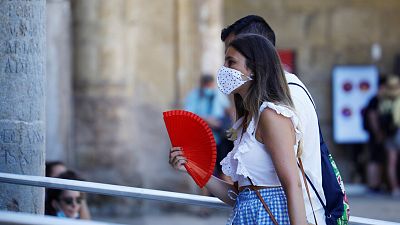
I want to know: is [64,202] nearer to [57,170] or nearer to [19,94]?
[57,170]

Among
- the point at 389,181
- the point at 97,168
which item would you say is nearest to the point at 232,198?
the point at 97,168

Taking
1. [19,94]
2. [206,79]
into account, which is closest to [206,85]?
[206,79]

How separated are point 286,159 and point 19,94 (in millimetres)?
1241

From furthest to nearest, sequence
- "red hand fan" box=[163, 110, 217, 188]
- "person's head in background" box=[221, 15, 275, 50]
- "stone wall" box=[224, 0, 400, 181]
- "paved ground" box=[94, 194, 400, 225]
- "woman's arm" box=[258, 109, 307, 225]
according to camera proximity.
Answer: "stone wall" box=[224, 0, 400, 181] < "paved ground" box=[94, 194, 400, 225] < "person's head in background" box=[221, 15, 275, 50] < "red hand fan" box=[163, 110, 217, 188] < "woman's arm" box=[258, 109, 307, 225]

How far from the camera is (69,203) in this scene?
20.6ft

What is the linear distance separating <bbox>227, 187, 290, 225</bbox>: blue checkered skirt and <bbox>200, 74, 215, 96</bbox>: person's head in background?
7.20 meters

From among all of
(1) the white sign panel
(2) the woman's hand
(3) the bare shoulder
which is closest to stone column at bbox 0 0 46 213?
(2) the woman's hand

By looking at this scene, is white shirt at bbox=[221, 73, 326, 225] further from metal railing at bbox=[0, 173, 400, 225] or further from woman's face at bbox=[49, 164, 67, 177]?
woman's face at bbox=[49, 164, 67, 177]

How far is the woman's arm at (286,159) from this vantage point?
144 inches

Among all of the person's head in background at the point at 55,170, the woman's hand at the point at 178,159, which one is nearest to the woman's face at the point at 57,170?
the person's head in background at the point at 55,170

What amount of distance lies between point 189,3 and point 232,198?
7.19 metres

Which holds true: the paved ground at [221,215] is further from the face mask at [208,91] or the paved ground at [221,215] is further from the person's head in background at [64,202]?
the person's head in background at [64,202]

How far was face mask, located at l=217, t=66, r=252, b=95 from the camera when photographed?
3834mm

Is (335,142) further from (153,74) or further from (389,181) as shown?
(153,74)
